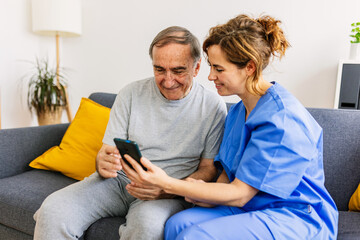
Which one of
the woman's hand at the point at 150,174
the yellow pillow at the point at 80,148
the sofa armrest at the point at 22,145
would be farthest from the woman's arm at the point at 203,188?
the sofa armrest at the point at 22,145

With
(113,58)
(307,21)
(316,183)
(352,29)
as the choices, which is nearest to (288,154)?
(316,183)

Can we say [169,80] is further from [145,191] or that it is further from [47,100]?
[47,100]

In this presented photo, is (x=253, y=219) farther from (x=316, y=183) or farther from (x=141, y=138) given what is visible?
(x=141, y=138)

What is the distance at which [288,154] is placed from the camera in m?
0.86

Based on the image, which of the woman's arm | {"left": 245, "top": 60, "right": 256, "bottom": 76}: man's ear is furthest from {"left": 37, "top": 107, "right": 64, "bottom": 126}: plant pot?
{"left": 245, "top": 60, "right": 256, "bottom": 76}: man's ear

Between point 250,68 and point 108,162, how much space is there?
24.8 inches

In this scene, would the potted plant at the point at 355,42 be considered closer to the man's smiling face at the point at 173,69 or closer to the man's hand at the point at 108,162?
the man's smiling face at the point at 173,69

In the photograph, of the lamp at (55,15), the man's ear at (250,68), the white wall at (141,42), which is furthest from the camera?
the lamp at (55,15)

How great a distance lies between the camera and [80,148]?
1590mm

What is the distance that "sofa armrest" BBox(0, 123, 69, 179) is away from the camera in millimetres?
1524

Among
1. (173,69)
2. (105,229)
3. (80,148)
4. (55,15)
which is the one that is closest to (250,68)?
(173,69)

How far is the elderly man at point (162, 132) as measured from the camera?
1138mm

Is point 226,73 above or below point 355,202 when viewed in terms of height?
above

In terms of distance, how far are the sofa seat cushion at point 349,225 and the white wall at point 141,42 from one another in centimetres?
101
